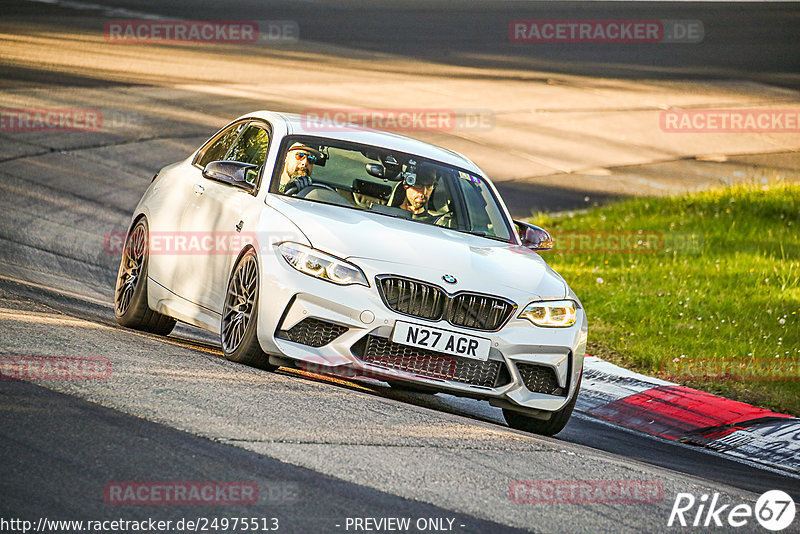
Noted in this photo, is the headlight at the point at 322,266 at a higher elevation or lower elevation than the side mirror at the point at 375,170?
lower

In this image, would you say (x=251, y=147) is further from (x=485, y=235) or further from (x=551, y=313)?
(x=551, y=313)

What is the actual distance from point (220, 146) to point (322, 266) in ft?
8.58

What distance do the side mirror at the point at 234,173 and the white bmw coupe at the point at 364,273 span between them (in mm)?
11

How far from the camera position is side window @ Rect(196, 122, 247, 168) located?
9.60m

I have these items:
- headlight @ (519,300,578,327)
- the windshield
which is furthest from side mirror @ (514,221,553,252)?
headlight @ (519,300,578,327)

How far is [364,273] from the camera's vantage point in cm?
740

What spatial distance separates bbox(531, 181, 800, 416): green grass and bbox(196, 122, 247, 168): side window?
380 cm

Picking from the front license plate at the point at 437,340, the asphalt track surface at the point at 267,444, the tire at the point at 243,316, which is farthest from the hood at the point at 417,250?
the asphalt track surface at the point at 267,444

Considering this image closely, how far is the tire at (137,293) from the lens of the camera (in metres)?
9.25

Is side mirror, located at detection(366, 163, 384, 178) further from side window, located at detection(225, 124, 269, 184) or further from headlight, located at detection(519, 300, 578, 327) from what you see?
headlight, located at detection(519, 300, 578, 327)

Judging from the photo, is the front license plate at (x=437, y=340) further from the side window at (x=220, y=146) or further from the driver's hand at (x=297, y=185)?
the side window at (x=220, y=146)

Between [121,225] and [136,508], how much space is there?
381 inches

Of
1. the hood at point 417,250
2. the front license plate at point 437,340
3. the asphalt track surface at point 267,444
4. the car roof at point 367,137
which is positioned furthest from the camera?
the car roof at point 367,137

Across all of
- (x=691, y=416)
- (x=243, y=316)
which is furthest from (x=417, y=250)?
(x=691, y=416)
